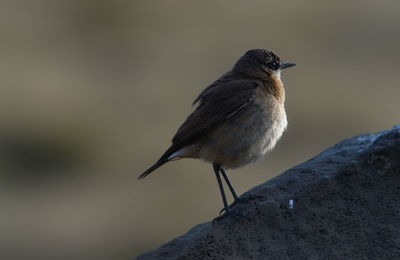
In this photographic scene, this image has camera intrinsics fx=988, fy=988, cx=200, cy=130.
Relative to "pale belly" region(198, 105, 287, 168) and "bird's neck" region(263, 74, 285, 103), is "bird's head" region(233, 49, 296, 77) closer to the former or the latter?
"bird's neck" region(263, 74, 285, 103)

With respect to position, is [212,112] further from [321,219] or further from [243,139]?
[321,219]

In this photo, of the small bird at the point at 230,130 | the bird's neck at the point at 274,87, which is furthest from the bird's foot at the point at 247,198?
the bird's neck at the point at 274,87

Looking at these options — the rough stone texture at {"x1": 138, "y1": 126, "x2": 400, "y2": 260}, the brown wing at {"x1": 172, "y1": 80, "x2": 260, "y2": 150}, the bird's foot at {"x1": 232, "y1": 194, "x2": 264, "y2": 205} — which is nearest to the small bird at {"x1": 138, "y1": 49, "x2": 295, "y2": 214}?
the brown wing at {"x1": 172, "y1": 80, "x2": 260, "y2": 150}

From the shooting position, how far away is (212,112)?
30.5ft

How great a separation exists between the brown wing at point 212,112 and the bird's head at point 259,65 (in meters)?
0.54

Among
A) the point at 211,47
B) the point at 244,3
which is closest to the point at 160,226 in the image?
the point at 211,47

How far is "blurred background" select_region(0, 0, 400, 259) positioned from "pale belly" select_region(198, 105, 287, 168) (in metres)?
7.37

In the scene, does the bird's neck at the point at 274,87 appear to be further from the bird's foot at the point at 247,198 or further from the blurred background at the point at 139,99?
the blurred background at the point at 139,99

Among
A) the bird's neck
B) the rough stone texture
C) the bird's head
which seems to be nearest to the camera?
the rough stone texture

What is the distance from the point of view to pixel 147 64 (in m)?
23.4

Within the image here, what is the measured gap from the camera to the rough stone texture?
25.5 feet

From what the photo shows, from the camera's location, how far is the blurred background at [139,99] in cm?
1733

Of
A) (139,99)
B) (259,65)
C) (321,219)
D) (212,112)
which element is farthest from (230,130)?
(139,99)

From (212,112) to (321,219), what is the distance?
1.79 m
